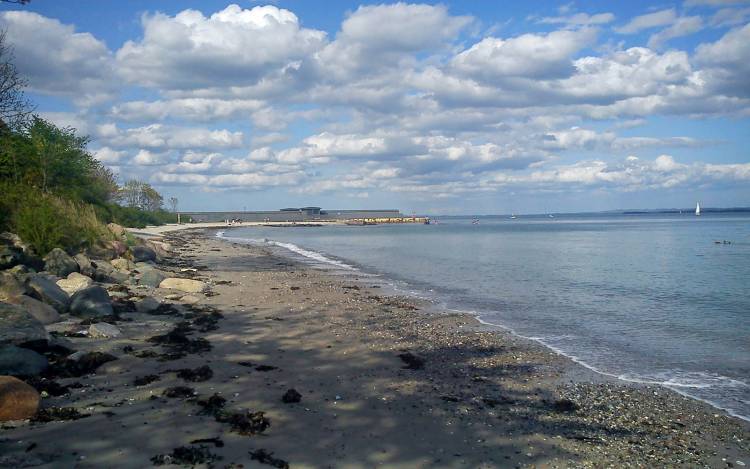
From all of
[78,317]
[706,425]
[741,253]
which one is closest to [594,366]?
[706,425]

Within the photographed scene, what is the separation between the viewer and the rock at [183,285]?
22281 millimetres

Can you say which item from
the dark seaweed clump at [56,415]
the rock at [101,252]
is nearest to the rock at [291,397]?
the dark seaweed clump at [56,415]

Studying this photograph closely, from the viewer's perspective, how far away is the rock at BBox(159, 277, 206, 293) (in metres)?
22.3

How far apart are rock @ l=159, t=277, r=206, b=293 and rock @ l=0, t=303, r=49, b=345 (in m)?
11.4

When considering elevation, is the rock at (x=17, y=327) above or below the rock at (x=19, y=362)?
above

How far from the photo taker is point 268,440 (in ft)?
24.5

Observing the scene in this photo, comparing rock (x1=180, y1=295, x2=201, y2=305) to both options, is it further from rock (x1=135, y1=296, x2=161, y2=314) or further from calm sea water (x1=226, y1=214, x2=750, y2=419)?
calm sea water (x1=226, y1=214, x2=750, y2=419)

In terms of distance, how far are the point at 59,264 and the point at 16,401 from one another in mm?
14955

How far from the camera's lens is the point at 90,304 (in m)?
14.9

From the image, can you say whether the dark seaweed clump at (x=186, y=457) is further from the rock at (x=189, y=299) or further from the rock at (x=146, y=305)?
the rock at (x=189, y=299)

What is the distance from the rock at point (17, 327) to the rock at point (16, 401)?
265cm

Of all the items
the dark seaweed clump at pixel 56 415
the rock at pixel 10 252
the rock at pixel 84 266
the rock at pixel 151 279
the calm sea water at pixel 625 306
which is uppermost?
the rock at pixel 10 252

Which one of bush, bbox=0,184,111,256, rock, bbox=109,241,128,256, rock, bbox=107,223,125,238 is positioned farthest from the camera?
rock, bbox=107,223,125,238

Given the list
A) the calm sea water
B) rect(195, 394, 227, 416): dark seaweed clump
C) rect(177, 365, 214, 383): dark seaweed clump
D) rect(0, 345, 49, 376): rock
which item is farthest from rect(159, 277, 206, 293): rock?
rect(195, 394, 227, 416): dark seaweed clump
